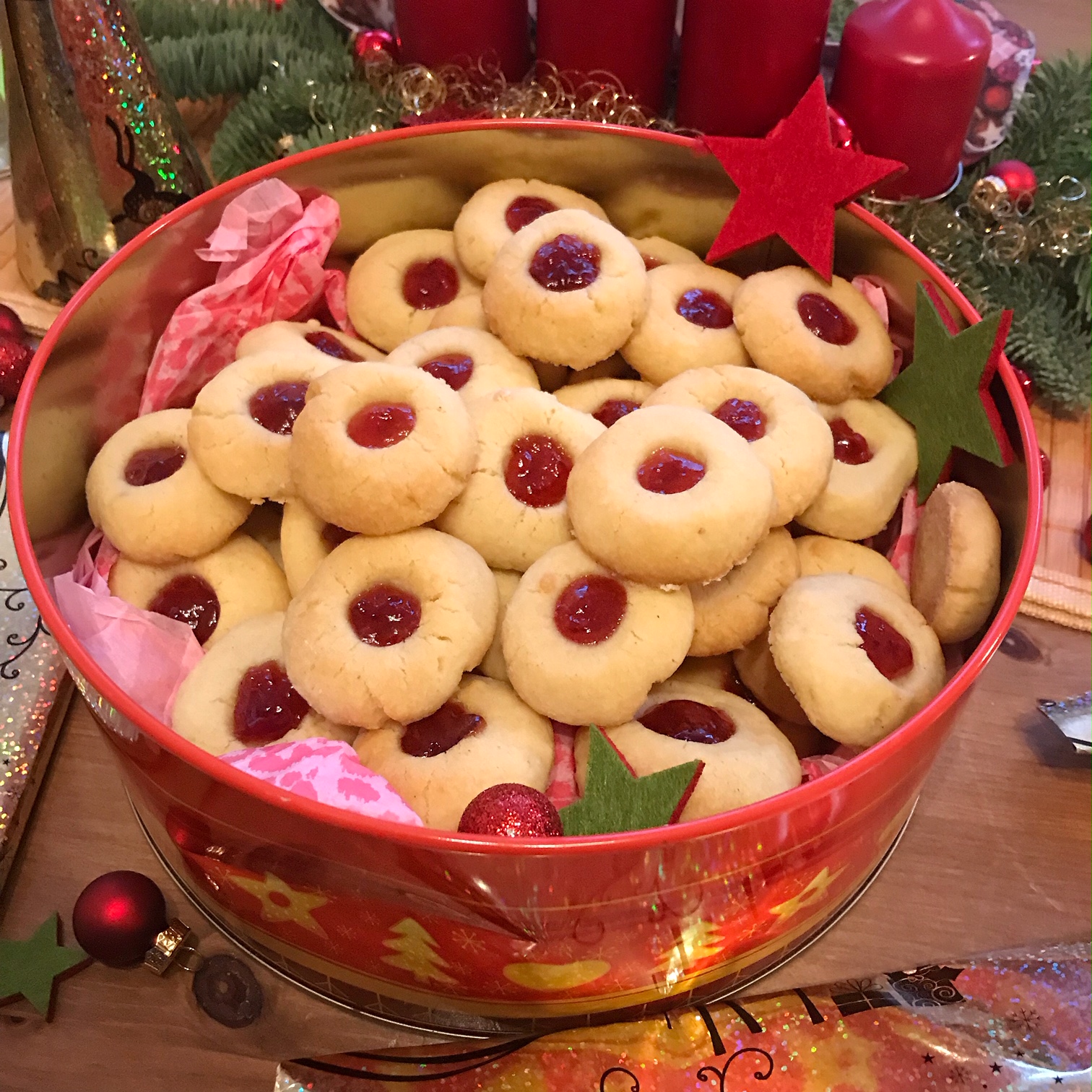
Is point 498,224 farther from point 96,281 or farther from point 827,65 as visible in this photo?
point 827,65

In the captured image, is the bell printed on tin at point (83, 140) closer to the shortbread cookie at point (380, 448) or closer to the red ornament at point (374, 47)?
the red ornament at point (374, 47)

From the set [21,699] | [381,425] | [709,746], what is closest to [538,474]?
[381,425]

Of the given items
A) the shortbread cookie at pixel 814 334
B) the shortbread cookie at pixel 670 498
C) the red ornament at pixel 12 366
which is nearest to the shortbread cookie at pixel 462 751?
the shortbread cookie at pixel 670 498

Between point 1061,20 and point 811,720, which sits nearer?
point 811,720

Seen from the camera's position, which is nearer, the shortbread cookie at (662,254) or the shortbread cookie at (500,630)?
the shortbread cookie at (500,630)

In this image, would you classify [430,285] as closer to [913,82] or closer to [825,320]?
[825,320]

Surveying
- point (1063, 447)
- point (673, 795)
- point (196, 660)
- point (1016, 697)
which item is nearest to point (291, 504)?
point (196, 660)
